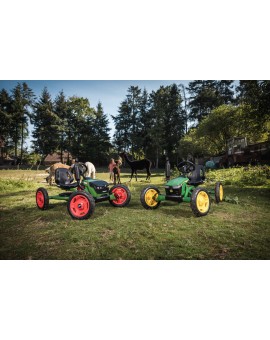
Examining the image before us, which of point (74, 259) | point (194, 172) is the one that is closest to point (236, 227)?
point (194, 172)

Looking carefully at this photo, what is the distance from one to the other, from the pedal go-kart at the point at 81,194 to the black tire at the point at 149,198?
16.4 inches

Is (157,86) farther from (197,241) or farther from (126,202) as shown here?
(197,241)

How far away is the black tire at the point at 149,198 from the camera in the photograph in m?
4.15

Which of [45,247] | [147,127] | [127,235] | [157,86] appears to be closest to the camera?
[45,247]

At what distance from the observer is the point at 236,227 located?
3.19 metres

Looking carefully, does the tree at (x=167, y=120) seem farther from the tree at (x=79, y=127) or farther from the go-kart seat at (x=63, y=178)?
the go-kart seat at (x=63, y=178)

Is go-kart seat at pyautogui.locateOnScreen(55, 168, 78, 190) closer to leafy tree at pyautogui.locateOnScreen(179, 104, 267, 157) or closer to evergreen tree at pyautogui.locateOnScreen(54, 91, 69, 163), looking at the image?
evergreen tree at pyautogui.locateOnScreen(54, 91, 69, 163)

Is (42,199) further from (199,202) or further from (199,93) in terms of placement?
(199,93)

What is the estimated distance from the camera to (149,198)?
4.25 m

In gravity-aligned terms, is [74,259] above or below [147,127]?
below

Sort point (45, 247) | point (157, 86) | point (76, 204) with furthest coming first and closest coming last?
point (157, 86) < point (76, 204) < point (45, 247)

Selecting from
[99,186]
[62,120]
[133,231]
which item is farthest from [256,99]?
[62,120]

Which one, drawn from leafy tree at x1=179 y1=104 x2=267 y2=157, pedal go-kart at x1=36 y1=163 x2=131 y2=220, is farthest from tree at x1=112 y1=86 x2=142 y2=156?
leafy tree at x1=179 y1=104 x2=267 y2=157
